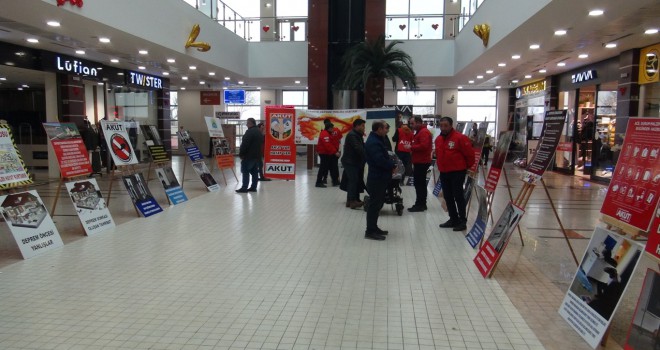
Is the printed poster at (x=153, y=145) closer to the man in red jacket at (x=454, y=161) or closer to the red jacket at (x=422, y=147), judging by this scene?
the red jacket at (x=422, y=147)

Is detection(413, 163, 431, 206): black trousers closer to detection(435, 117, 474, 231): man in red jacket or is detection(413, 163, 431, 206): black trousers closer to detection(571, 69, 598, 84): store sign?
detection(435, 117, 474, 231): man in red jacket

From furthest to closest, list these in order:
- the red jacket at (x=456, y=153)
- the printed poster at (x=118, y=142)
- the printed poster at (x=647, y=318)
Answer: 1. the printed poster at (x=118, y=142)
2. the red jacket at (x=456, y=153)
3. the printed poster at (x=647, y=318)

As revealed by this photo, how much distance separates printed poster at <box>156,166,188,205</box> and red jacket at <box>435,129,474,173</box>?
4.95 metres

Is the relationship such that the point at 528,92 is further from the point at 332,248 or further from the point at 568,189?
the point at 332,248

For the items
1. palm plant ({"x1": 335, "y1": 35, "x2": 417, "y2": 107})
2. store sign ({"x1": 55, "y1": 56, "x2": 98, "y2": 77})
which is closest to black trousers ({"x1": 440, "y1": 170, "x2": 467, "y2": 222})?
palm plant ({"x1": 335, "y1": 35, "x2": 417, "y2": 107})

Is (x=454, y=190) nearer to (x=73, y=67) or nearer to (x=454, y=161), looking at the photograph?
(x=454, y=161)

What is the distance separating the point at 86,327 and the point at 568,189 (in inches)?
429

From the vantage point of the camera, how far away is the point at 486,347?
126 inches

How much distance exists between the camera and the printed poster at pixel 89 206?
6.31 metres

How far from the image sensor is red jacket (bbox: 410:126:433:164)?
26.2 feet

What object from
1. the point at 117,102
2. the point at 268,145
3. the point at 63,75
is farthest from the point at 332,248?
the point at 117,102

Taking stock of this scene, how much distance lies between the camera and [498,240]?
15.0 ft

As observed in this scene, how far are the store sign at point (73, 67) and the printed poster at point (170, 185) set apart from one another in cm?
587

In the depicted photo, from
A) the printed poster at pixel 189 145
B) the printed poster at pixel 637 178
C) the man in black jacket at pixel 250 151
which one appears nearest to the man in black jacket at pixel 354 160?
the man in black jacket at pixel 250 151
